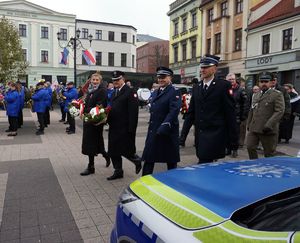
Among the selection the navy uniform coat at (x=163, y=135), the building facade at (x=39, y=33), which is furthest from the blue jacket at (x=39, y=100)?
the building facade at (x=39, y=33)

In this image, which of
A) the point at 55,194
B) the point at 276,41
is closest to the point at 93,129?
the point at 55,194

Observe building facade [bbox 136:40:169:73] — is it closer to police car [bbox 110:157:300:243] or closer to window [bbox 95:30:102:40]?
window [bbox 95:30:102:40]

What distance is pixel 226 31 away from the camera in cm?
3397

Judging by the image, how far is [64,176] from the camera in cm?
651

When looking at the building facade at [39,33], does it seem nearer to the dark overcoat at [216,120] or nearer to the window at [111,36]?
the window at [111,36]

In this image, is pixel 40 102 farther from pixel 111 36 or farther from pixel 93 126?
pixel 111 36

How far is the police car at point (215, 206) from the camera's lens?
68.1 inches

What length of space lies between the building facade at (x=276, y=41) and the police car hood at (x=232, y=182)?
75.8 feet

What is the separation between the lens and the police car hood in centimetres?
193

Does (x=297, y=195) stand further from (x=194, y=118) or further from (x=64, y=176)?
(x=64, y=176)

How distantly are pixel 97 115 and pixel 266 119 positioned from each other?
2.79 metres

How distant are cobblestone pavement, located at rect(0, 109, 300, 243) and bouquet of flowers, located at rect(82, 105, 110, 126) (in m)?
1.02

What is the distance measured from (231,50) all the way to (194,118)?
97.6 ft

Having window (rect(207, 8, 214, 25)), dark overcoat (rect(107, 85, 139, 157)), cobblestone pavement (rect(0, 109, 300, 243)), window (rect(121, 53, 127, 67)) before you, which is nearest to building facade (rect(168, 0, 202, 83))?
window (rect(207, 8, 214, 25))
